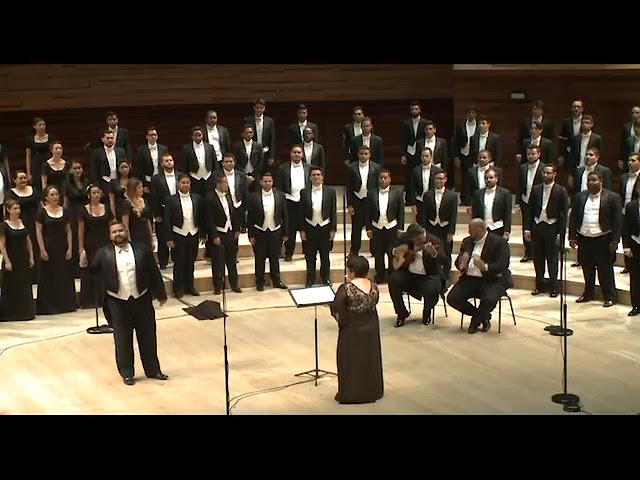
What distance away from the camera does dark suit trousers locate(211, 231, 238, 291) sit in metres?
11.2

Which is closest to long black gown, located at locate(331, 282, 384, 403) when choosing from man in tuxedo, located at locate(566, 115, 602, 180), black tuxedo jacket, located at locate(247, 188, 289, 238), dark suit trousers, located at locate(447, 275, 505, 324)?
dark suit trousers, located at locate(447, 275, 505, 324)

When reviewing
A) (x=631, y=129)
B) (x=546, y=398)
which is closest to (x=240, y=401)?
(x=546, y=398)

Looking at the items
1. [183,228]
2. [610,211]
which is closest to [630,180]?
[610,211]

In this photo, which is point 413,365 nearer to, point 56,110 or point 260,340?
point 260,340

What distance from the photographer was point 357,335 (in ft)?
27.2

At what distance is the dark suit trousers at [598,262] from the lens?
1046 centimetres

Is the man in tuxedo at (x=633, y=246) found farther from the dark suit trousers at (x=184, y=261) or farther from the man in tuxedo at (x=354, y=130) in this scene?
the dark suit trousers at (x=184, y=261)

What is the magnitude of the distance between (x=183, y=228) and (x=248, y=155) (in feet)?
4.75

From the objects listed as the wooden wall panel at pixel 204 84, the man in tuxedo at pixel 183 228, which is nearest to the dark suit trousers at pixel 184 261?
the man in tuxedo at pixel 183 228

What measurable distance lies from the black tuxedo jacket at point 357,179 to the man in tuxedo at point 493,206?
1.16 metres

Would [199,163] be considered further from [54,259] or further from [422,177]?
[422,177]

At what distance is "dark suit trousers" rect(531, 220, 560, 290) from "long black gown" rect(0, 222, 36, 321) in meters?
4.66

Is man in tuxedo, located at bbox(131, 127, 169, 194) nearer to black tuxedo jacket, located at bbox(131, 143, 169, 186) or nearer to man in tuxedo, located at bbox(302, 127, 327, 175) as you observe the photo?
black tuxedo jacket, located at bbox(131, 143, 169, 186)
